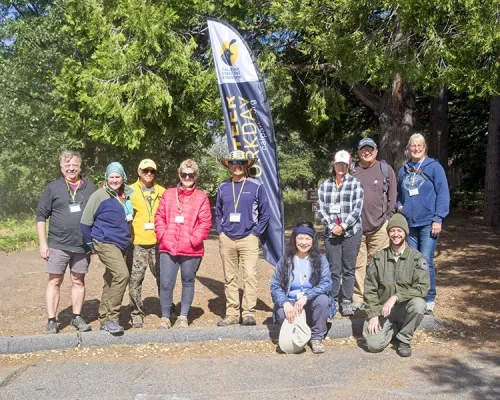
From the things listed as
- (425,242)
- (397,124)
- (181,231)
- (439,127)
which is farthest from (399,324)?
(439,127)

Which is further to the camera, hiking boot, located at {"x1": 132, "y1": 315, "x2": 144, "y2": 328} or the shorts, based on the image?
hiking boot, located at {"x1": 132, "y1": 315, "x2": 144, "y2": 328}

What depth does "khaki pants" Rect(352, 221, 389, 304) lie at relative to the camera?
668 centimetres

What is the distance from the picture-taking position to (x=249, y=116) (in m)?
7.26

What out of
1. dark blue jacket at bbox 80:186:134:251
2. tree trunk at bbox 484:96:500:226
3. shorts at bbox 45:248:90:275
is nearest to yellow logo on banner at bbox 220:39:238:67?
dark blue jacket at bbox 80:186:134:251

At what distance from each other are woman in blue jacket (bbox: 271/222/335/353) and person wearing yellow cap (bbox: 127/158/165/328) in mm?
1504

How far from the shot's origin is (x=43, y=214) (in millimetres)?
5891

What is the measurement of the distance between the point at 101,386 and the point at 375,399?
86.6 inches

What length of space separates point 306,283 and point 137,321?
1974 millimetres

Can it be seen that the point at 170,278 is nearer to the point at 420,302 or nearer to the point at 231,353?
the point at 231,353

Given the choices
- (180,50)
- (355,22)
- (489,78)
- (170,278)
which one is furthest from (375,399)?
(180,50)

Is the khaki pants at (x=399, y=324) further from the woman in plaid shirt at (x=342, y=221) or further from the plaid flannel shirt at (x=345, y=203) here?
the plaid flannel shirt at (x=345, y=203)

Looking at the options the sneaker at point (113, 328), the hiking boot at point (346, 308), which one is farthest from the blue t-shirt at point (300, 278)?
the sneaker at point (113, 328)

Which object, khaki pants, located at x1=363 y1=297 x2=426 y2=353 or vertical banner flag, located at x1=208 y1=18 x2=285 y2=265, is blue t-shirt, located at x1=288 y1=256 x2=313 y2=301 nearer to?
khaki pants, located at x1=363 y1=297 x2=426 y2=353

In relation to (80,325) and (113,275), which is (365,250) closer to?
(113,275)
